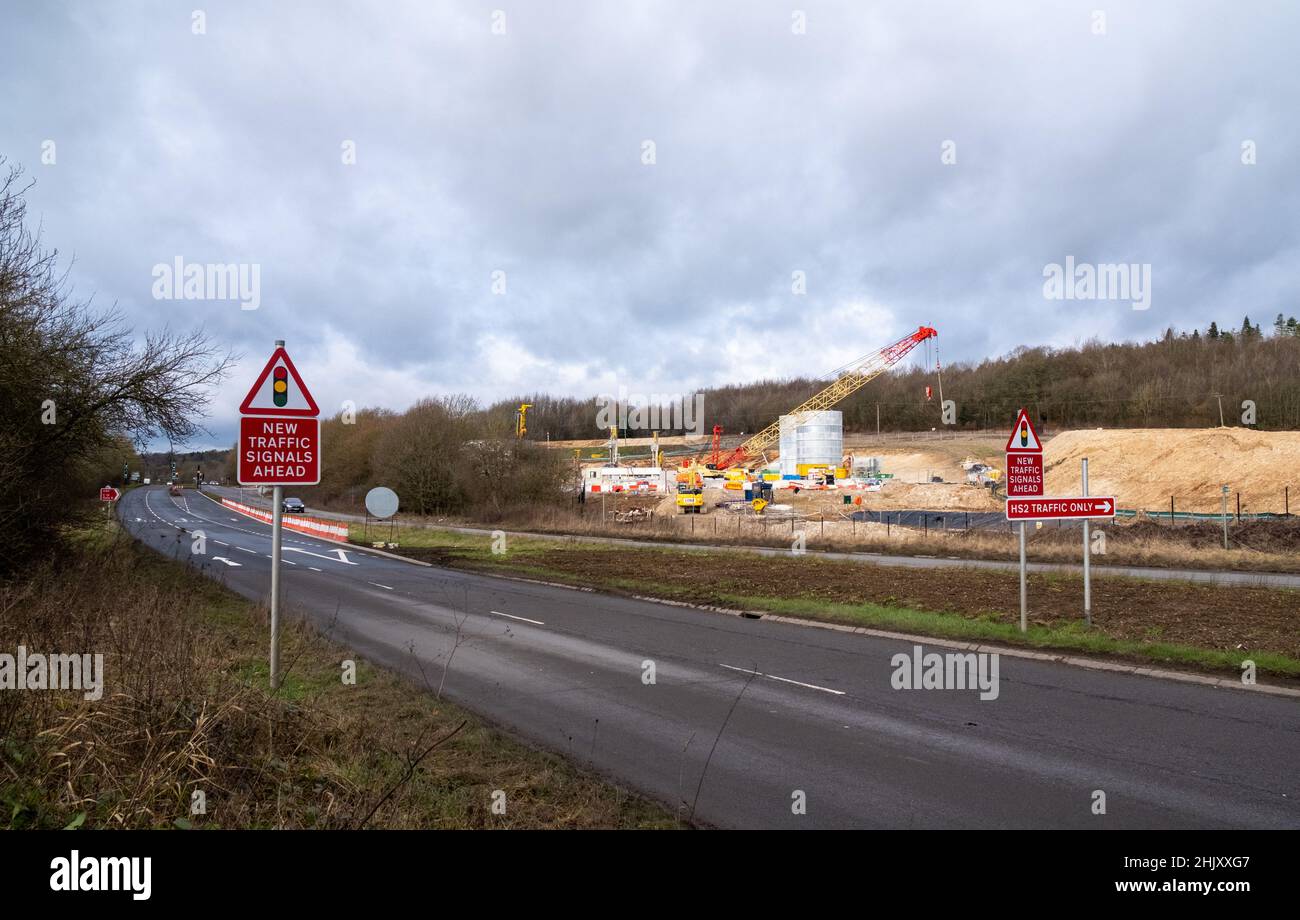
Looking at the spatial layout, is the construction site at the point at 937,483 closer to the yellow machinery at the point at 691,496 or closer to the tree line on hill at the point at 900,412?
the yellow machinery at the point at 691,496

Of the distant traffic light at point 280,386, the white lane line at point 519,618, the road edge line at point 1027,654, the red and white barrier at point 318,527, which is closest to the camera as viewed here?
the distant traffic light at point 280,386

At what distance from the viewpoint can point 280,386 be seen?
694 centimetres

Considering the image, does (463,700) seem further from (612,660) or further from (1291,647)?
(1291,647)

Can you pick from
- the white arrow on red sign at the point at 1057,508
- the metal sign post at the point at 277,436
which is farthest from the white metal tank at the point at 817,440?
the metal sign post at the point at 277,436

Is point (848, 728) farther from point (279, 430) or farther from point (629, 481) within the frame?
point (629, 481)

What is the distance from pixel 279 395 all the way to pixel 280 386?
0.25 ft

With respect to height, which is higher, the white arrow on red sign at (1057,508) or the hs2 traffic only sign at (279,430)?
the hs2 traffic only sign at (279,430)

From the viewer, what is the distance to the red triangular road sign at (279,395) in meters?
6.82

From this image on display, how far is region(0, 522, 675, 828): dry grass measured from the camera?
15.1 ft

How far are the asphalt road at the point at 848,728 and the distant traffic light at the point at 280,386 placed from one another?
3566 millimetres

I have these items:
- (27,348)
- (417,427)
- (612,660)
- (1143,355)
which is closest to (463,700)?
(612,660)

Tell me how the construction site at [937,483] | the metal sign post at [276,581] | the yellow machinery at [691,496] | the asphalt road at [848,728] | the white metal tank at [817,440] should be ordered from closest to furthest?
the asphalt road at [848,728], the metal sign post at [276,581], the construction site at [937,483], the yellow machinery at [691,496], the white metal tank at [817,440]

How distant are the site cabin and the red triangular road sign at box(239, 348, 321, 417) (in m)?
51.5

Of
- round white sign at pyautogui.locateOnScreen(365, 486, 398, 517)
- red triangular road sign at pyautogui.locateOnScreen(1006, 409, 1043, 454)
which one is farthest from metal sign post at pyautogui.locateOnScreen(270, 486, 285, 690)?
red triangular road sign at pyautogui.locateOnScreen(1006, 409, 1043, 454)
